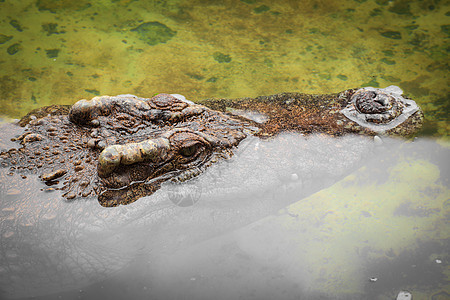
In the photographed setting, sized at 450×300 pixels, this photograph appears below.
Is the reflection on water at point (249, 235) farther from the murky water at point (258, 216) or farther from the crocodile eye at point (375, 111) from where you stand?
the crocodile eye at point (375, 111)

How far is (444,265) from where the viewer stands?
2.72 m

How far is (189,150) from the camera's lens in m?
2.72

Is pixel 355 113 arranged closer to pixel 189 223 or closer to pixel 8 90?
pixel 189 223

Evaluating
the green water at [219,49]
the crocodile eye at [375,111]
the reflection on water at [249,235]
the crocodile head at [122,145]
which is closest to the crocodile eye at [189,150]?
the crocodile head at [122,145]

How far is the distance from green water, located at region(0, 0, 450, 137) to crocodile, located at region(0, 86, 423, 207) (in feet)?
3.17

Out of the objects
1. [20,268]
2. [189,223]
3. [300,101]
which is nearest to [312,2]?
[300,101]

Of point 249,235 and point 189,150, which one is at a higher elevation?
point 189,150

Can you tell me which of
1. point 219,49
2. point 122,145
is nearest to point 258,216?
point 122,145

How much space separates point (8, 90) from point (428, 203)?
16.5 feet

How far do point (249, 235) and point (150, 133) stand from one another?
128cm

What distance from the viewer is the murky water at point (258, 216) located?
2.66 m

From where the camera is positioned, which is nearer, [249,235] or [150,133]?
[150,133]

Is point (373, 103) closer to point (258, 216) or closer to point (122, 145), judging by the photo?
point (258, 216)

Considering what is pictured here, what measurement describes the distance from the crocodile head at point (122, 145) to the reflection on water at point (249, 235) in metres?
0.12
